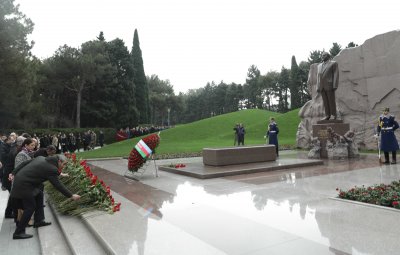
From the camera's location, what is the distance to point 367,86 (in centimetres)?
1720

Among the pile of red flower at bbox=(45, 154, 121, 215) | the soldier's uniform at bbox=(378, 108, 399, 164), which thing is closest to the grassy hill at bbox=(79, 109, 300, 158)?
the soldier's uniform at bbox=(378, 108, 399, 164)

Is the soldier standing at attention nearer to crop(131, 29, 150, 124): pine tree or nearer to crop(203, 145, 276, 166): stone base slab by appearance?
crop(203, 145, 276, 166): stone base slab

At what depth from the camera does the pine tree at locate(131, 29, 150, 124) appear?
1900 inches

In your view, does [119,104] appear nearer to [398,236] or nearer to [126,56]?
[126,56]

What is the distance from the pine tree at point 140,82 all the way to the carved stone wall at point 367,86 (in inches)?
1292

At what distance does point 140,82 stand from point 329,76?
39.0 metres

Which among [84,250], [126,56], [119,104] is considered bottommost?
[84,250]

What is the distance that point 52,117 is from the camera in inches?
1409

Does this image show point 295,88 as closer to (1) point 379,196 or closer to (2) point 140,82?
(2) point 140,82

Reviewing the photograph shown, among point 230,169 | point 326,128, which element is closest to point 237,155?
point 230,169

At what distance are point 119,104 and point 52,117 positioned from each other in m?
8.39

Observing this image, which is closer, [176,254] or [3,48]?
[176,254]

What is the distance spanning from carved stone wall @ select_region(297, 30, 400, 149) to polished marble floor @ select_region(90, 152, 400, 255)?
938 centimetres

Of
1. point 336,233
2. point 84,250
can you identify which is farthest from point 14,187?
point 336,233
